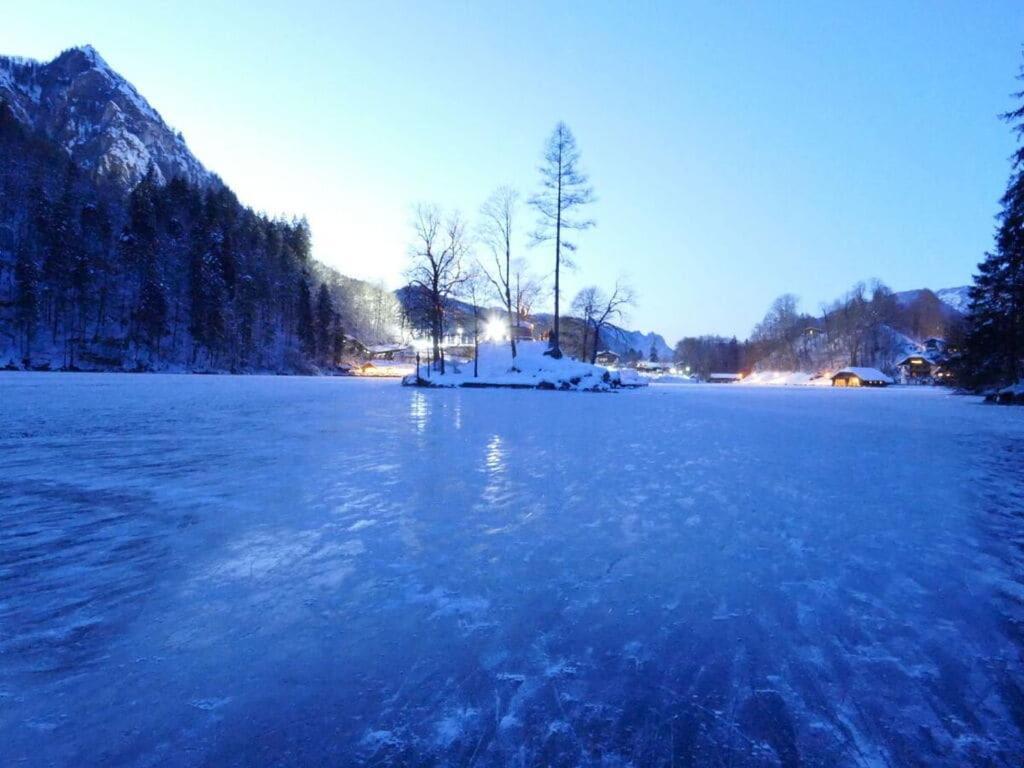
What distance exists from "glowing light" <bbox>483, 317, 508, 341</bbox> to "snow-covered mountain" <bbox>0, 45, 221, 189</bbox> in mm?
109342

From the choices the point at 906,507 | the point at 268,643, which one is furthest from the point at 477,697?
the point at 906,507

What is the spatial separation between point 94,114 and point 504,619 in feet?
622

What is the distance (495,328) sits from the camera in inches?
1954

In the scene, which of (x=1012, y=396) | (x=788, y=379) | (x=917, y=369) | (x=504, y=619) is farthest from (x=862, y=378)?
(x=504, y=619)

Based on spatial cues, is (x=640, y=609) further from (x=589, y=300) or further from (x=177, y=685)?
(x=589, y=300)

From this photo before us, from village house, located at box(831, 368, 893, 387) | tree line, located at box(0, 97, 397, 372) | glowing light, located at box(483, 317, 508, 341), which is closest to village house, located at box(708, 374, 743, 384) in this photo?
village house, located at box(831, 368, 893, 387)

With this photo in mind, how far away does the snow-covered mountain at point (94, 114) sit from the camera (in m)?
122

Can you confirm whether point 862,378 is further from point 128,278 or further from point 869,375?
point 128,278

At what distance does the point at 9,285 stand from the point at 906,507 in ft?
262

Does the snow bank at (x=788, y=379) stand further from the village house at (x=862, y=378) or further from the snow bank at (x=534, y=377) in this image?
the snow bank at (x=534, y=377)

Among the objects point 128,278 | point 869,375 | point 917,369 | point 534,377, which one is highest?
point 128,278

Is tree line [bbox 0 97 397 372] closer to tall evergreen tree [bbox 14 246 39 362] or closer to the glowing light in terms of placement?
tall evergreen tree [bbox 14 246 39 362]

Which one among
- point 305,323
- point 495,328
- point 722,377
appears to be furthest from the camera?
point 722,377

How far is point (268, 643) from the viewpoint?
8.12ft
